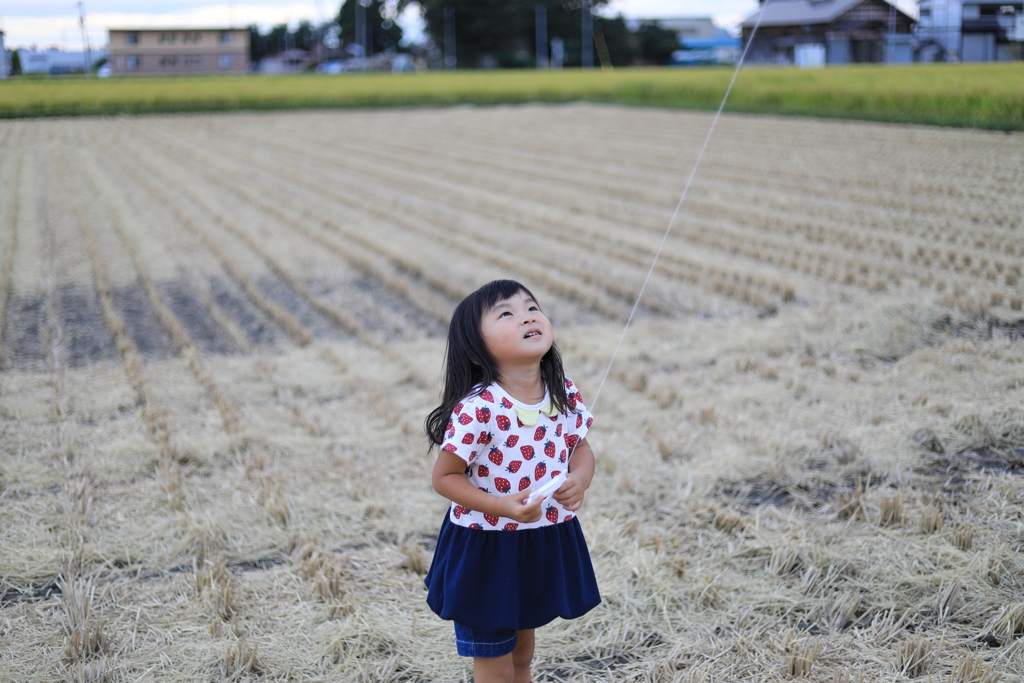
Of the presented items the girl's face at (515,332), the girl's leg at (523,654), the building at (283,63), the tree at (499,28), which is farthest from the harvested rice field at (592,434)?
the tree at (499,28)

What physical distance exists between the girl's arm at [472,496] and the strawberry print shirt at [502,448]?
4cm

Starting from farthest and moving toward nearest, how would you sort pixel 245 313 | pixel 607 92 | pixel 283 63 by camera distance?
pixel 283 63 → pixel 607 92 → pixel 245 313

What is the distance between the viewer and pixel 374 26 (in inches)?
2923

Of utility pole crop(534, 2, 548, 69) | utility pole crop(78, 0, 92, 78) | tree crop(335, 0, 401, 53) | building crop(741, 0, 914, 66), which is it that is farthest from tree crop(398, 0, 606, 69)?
utility pole crop(78, 0, 92, 78)

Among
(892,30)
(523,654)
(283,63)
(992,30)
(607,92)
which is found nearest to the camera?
(523,654)

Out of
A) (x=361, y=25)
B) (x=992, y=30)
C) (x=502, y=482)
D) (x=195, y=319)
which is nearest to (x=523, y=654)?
(x=502, y=482)

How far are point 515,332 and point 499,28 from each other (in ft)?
195

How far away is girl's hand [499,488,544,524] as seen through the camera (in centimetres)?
209

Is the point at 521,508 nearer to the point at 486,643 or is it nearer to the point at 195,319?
the point at 486,643

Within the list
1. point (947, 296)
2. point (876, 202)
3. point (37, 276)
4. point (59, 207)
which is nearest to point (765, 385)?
point (947, 296)

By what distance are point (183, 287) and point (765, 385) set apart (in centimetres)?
557

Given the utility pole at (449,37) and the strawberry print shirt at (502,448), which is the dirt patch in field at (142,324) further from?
the utility pole at (449,37)

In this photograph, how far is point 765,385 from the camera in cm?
554

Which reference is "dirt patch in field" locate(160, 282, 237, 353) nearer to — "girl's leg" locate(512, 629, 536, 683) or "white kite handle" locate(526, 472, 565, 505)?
"girl's leg" locate(512, 629, 536, 683)
